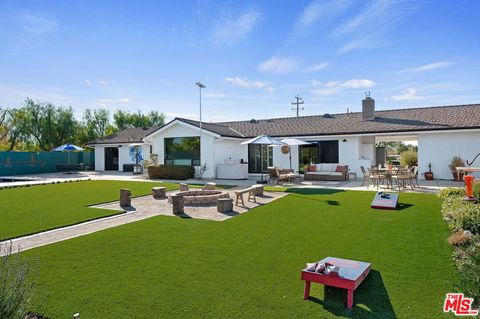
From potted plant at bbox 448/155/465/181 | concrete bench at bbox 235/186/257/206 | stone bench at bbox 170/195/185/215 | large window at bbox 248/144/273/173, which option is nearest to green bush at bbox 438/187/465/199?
concrete bench at bbox 235/186/257/206

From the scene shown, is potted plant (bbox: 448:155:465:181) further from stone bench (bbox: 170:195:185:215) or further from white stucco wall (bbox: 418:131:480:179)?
stone bench (bbox: 170:195:185:215)

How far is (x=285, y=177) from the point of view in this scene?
18281mm

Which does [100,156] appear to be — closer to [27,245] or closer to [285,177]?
[285,177]

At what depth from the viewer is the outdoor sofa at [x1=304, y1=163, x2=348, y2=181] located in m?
19.7

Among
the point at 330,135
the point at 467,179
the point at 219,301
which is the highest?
the point at 330,135

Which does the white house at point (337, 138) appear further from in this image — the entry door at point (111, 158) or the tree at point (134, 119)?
the tree at point (134, 119)

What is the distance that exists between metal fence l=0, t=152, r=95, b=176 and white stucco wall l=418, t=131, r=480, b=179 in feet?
96.5

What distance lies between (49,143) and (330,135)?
117 ft

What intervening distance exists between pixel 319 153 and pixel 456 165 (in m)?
7.91

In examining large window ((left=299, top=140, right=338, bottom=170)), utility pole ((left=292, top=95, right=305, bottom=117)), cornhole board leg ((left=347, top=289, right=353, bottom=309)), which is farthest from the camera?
utility pole ((left=292, top=95, right=305, bottom=117))

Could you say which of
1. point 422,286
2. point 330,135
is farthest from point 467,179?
point 330,135

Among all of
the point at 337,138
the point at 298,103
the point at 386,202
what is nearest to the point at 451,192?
the point at 386,202

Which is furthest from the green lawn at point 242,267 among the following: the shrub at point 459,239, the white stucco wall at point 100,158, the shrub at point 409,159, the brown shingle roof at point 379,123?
the white stucco wall at point 100,158

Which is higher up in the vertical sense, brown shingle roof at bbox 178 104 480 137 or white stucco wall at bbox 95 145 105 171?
brown shingle roof at bbox 178 104 480 137
